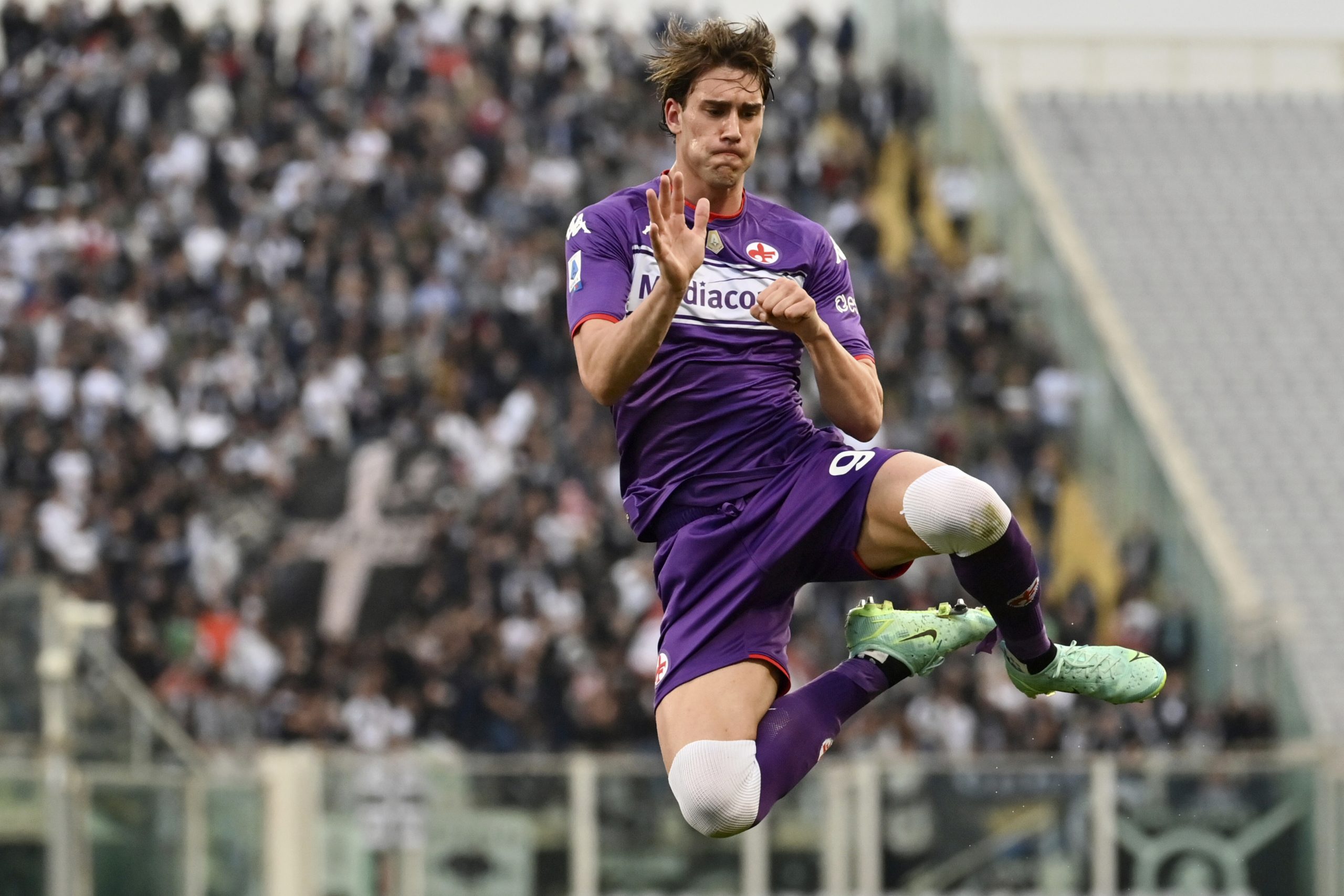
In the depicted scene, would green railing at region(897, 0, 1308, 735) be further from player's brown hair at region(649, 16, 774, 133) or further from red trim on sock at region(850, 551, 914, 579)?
player's brown hair at region(649, 16, 774, 133)

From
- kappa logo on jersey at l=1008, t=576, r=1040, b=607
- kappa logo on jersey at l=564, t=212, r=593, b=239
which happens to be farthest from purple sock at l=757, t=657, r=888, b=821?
kappa logo on jersey at l=564, t=212, r=593, b=239

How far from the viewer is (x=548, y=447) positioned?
20641mm

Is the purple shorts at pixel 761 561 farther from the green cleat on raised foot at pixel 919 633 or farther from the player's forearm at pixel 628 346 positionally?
the player's forearm at pixel 628 346

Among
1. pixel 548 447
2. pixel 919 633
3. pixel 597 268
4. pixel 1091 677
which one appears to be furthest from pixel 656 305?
pixel 548 447

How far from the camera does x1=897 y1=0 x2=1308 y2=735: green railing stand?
62.0 feet

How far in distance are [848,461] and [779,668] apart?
28.2 inches

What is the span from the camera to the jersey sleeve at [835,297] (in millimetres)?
7551

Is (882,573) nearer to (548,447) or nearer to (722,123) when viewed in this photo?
(722,123)

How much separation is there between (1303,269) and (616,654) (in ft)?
35.9

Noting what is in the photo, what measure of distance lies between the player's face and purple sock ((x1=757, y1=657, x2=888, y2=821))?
63.2 inches

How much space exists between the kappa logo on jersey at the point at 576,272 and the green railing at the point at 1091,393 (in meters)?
12.2

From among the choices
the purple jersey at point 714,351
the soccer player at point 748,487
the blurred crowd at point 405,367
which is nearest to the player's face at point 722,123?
the soccer player at point 748,487

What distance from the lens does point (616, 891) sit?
15.9 metres

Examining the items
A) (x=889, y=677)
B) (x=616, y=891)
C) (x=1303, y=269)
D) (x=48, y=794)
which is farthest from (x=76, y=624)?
(x=1303, y=269)
